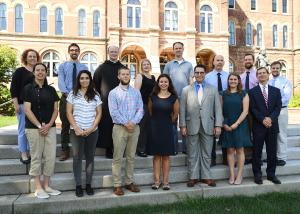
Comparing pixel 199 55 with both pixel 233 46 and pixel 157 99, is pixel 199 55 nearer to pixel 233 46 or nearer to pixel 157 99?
pixel 233 46

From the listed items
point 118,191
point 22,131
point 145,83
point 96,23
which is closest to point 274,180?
point 118,191

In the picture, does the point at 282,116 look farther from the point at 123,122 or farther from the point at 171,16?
the point at 171,16

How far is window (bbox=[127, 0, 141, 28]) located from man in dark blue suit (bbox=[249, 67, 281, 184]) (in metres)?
23.8

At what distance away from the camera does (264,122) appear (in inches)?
231

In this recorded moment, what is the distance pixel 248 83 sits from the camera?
6738 mm

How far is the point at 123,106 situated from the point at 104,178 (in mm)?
1311

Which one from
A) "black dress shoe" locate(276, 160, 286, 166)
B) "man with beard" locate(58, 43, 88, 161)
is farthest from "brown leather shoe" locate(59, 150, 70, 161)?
"black dress shoe" locate(276, 160, 286, 166)

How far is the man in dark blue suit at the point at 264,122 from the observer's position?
19.5 ft

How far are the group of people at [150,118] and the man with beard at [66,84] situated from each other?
18 millimetres

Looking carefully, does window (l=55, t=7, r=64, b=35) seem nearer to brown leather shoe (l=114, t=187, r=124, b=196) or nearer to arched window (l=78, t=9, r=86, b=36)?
arched window (l=78, t=9, r=86, b=36)

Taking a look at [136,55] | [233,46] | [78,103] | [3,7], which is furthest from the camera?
[233,46]

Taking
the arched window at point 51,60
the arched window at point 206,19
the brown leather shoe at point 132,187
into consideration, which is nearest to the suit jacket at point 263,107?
the brown leather shoe at point 132,187

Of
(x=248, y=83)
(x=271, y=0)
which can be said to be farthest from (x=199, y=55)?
(x=248, y=83)

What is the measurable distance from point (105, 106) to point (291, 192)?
144 inches
